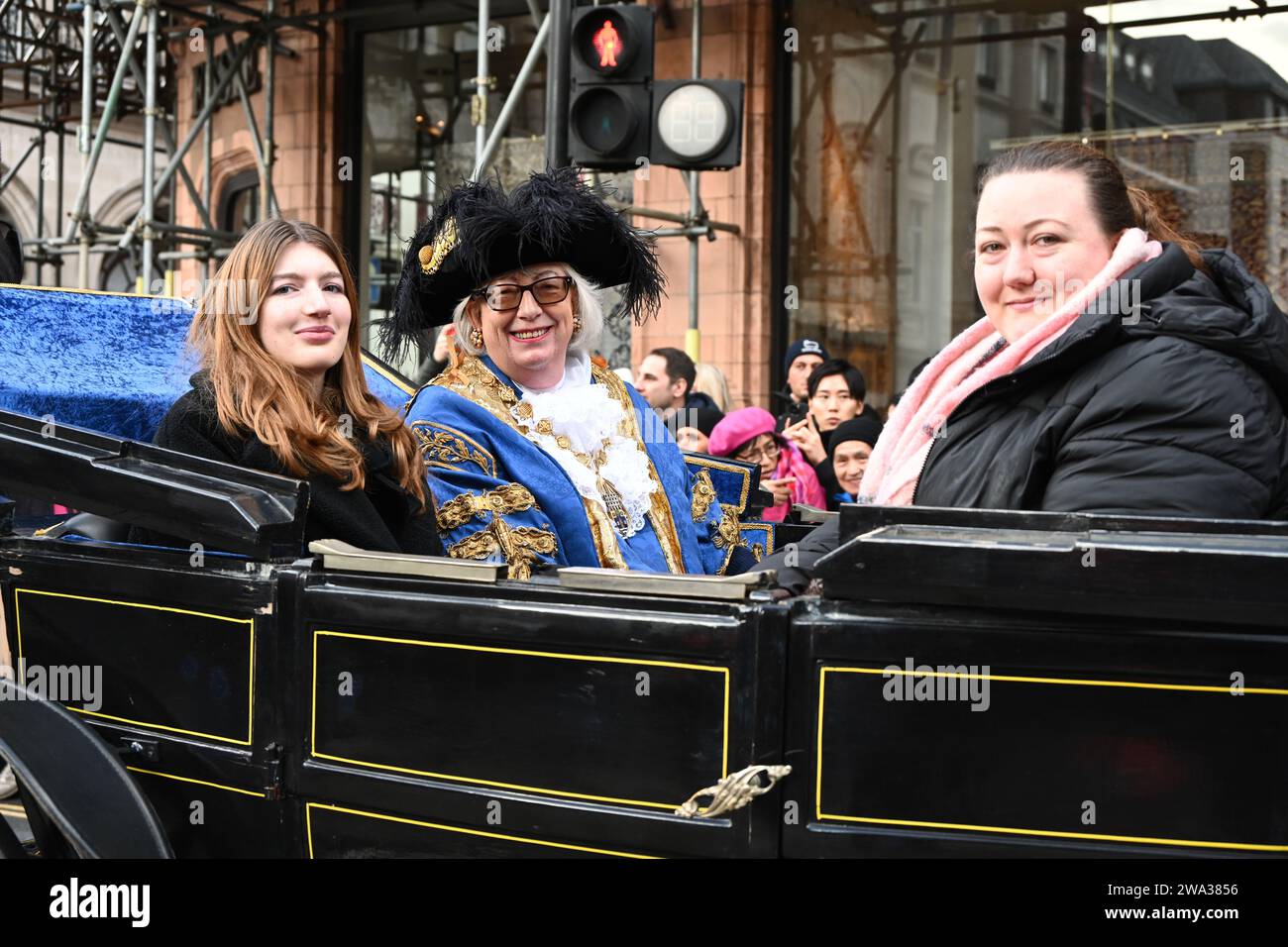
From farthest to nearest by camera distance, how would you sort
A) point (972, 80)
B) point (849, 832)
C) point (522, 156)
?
point (522, 156), point (972, 80), point (849, 832)

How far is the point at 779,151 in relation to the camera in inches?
329

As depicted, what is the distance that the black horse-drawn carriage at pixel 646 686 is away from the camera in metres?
1.78

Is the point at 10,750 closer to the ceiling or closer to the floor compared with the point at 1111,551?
closer to the floor

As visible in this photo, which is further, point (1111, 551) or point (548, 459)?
point (548, 459)

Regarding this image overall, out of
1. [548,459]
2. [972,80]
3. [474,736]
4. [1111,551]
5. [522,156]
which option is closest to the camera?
[1111,551]

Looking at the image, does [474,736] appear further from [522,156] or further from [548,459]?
[522,156]

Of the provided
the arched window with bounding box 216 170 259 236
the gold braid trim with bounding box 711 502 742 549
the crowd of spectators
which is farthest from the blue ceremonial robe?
the arched window with bounding box 216 170 259 236

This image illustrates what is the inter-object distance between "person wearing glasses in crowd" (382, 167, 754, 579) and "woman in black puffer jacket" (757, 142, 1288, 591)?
80 cm

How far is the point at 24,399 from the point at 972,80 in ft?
20.6

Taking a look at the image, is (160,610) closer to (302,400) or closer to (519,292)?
(302,400)

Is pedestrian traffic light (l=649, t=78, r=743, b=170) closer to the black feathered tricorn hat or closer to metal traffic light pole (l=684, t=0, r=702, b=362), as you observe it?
the black feathered tricorn hat

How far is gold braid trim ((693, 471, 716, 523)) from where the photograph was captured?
137 inches
